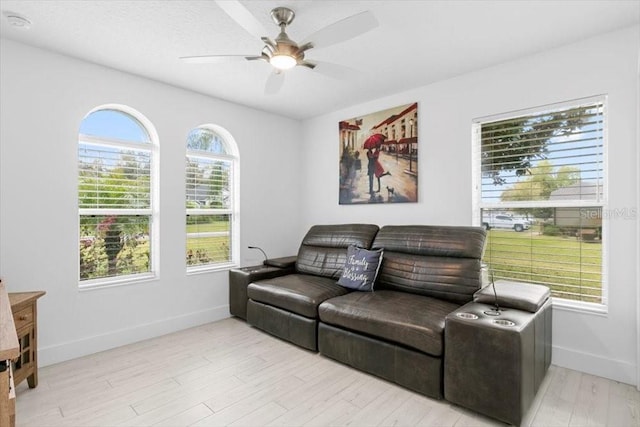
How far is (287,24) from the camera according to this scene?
221 centimetres

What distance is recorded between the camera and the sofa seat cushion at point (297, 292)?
9.64ft

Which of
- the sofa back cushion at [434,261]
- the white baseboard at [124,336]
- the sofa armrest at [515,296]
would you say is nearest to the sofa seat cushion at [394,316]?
the sofa back cushion at [434,261]

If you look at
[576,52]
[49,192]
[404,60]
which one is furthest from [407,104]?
[49,192]

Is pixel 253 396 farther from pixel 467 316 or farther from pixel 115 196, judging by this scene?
pixel 115 196

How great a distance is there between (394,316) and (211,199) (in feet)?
8.51

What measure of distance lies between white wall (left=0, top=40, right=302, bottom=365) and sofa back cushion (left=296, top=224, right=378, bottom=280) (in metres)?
1.05

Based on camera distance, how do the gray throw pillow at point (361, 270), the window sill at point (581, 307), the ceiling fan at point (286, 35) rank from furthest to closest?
the gray throw pillow at point (361, 270) → the window sill at point (581, 307) → the ceiling fan at point (286, 35)

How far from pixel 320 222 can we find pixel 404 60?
2.36 metres

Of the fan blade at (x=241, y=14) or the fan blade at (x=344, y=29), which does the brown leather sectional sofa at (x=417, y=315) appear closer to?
the fan blade at (x=344, y=29)

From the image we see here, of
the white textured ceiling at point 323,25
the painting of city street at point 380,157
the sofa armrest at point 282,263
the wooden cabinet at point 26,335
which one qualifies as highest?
the white textured ceiling at point 323,25

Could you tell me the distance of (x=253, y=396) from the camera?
2246 mm

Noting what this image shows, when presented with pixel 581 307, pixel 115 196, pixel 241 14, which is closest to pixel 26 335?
pixel 115 196

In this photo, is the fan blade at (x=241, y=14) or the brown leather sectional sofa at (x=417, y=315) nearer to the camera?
the fan blade at (x=241, y=14)

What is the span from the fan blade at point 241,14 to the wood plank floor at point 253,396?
7.60 feet
